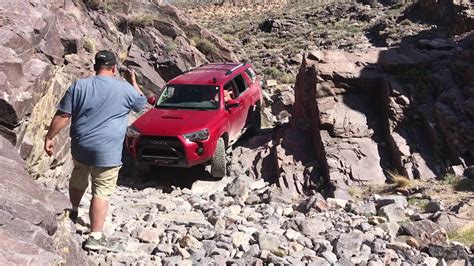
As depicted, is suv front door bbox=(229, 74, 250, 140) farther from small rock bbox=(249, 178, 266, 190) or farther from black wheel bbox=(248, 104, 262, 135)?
small rock bbox=(249, 178, 266, 190)

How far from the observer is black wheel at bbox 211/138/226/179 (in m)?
10.0

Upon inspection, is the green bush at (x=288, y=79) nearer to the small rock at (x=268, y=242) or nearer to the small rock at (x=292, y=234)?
the small rock at (x=292, y=234)

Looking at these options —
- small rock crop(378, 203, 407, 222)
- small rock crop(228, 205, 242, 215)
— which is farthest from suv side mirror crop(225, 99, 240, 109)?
small rock crop(378, 203, 407, 222)

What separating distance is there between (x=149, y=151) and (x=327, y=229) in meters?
4.27

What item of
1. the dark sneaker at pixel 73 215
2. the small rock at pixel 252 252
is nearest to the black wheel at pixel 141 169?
the dark sneaker at pixel 73 215

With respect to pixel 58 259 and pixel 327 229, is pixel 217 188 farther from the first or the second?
pixel 58 259

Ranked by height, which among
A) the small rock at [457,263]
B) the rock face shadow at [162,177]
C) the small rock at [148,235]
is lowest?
the rock face shadow at [162,177]

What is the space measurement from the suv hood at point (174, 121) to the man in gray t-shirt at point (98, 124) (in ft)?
14.2

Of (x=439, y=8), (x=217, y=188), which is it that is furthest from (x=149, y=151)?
(x=439, y=8)

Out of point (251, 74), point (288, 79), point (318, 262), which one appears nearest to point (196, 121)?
point (251, 74)

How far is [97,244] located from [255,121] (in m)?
7.92

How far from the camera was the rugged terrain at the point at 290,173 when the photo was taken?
5.49m

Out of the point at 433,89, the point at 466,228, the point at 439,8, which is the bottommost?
the point at 466,228

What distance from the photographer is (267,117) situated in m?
15.7
